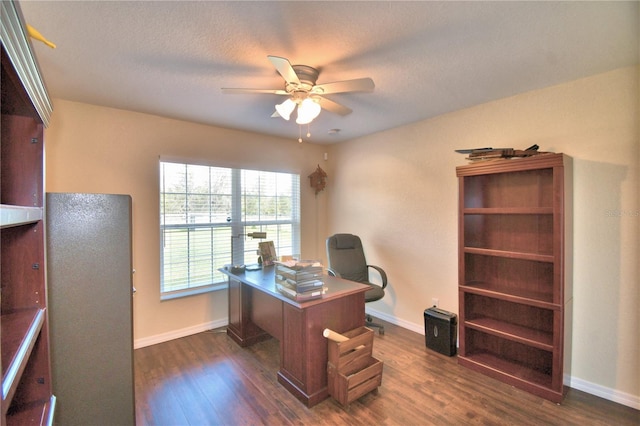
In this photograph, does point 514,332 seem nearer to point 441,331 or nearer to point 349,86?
point 441,331

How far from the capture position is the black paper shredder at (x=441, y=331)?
2861 millimetres

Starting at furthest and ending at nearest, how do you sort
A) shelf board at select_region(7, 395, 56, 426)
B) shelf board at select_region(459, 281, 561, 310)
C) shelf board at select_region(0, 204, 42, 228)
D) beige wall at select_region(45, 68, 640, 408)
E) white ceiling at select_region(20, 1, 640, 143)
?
1. shelf board at select_region(459, 281, 561, 310)
2. beige wall at select_region(45, 68, 640, 408)
3. white ceiling at select_region(20, 1, 640, 143)
4. shelf board at select_region(7, 395, 56, 426)
5. shelf board at select_region(0, 204, 42, 228)

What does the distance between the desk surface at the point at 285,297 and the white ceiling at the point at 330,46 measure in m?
1.67

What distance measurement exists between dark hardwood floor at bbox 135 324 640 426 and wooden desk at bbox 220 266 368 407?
13 centimetres

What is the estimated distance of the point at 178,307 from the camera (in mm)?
3301

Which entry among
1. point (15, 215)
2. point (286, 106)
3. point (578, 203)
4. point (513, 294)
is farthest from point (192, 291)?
→ point (578, 203)

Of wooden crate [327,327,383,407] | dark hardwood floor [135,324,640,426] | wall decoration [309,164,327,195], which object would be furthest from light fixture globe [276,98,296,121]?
wall decoration [309,164,327,195]

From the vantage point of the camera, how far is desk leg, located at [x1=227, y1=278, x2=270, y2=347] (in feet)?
10.1

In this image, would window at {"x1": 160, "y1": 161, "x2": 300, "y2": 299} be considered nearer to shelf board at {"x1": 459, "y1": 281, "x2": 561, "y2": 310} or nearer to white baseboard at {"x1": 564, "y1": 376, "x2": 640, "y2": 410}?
shelf board at {"x1": 459, "y1": 281, "x2": 561, "y2": 310}

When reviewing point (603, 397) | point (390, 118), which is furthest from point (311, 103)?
point (603, 397)

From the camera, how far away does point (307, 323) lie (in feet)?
7.04

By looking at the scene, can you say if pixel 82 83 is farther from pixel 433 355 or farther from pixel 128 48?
pixel 433 355

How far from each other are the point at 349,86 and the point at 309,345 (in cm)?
184

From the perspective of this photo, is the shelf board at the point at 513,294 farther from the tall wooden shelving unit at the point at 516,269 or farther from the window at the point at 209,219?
the window at the point at 209,219
